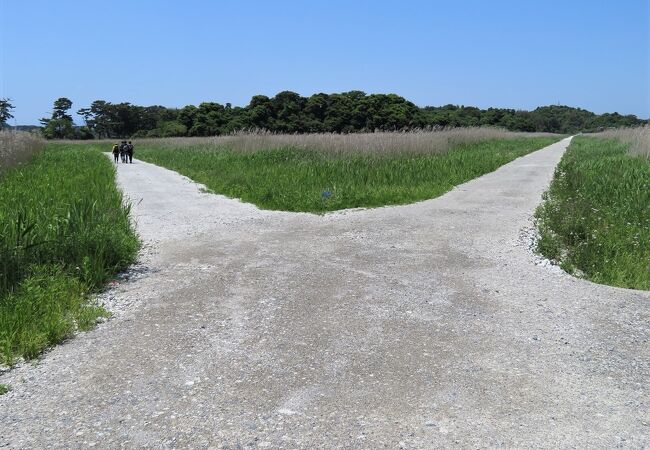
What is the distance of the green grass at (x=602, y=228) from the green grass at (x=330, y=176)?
3198mm

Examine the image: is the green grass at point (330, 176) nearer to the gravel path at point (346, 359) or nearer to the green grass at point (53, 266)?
the gravel path at point (346, 359)

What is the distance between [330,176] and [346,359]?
35.0ft

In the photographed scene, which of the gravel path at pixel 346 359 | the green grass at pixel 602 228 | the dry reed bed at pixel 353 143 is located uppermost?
the dry reed bed at pixel 353 143

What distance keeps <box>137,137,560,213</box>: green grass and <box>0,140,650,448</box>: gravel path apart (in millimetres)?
4121

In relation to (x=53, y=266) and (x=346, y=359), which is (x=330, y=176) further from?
(x=346, y=359)

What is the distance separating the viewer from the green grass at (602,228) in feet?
22.0

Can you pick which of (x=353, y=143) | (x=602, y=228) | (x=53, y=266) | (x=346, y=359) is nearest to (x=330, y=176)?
(x=353, y=143)

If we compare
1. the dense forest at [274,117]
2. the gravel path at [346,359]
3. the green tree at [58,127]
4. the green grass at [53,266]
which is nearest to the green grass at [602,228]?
the gravel path at [346,359]

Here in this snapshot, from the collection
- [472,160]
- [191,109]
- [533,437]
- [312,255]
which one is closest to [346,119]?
[191,109]

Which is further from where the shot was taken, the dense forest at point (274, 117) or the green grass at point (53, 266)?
the dense forest at point (274, 117)

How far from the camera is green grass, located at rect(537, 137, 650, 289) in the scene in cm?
670

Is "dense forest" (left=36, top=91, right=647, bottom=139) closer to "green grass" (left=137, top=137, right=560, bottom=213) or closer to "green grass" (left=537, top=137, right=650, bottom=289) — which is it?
"green grass" (left=137, top=137, right=560, bottom=213)

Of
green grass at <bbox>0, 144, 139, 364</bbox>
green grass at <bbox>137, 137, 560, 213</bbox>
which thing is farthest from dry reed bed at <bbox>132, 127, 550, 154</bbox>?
green grass at <bbox>0, 144, 139, 364</bbox>

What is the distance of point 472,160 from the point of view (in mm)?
19703
